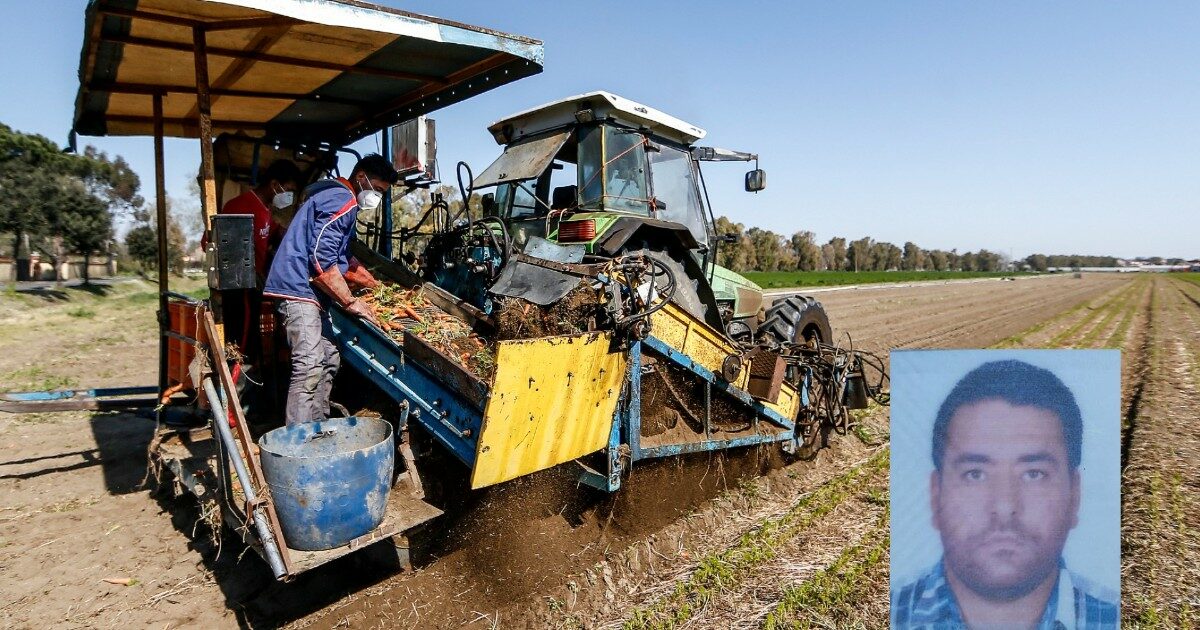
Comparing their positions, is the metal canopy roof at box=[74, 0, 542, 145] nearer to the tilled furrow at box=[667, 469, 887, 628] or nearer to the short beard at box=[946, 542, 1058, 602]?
the tilled furrow at box=[667, 469, 887, 628]

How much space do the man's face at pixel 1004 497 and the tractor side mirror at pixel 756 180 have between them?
468cm

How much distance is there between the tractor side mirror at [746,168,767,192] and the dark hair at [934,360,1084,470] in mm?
4641

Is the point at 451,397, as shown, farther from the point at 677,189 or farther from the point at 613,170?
the point at 677,189

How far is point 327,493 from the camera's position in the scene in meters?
3.09

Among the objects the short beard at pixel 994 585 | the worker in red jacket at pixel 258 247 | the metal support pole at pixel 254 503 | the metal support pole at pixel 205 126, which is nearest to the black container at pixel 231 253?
the metal support pole at pixel 205 126

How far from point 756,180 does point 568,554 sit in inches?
161

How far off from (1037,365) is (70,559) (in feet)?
17.1

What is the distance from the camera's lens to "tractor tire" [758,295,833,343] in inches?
264

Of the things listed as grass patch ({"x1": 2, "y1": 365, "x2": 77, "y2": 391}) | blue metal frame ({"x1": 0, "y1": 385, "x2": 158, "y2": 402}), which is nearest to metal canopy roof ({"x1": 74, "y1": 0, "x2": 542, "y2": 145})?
blue metal frame ({"x1": 0, "y1": 385, "x2": 158, "y2": 402})

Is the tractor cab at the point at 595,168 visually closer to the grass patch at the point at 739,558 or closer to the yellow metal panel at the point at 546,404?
the yellow metal panel at the point at 546,404

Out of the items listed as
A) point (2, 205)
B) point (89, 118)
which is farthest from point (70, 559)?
point (2, 205)

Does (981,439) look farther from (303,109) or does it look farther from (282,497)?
(303,109)

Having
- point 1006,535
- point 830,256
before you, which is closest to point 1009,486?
point 1006,535

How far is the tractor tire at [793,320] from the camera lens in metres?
6.71
